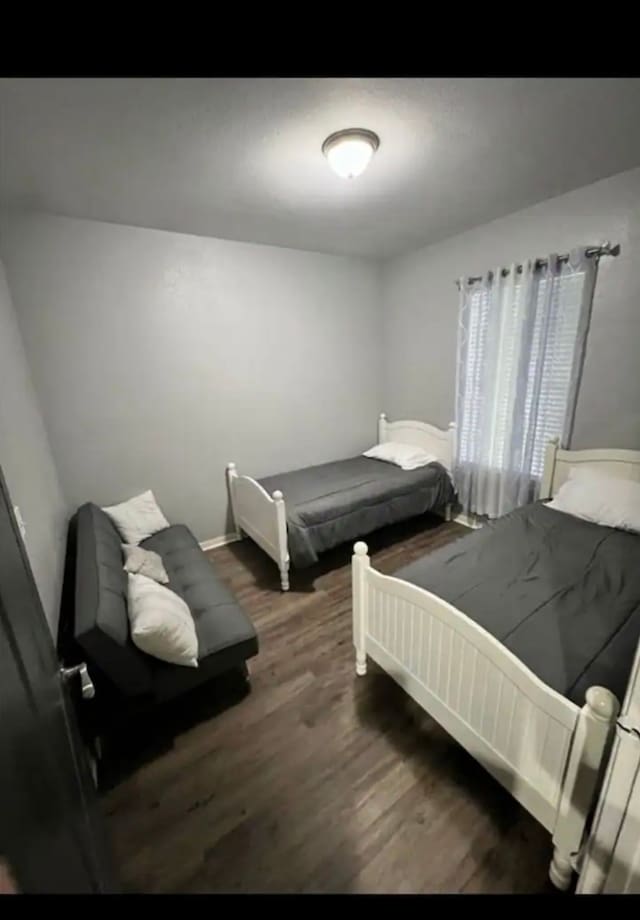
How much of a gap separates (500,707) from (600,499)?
1649 millimetres

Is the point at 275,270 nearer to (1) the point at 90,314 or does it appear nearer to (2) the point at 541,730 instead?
(1) the point at 90,314

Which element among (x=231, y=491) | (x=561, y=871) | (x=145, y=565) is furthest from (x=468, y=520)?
(x=145, y=565)

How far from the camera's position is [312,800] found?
136 cm

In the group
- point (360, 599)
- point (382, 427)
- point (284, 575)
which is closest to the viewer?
point (360, 599)

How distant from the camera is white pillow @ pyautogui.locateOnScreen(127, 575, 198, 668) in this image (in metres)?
1.44

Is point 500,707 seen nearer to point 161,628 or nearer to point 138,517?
point 161,628

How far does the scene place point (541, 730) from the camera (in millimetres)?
1054

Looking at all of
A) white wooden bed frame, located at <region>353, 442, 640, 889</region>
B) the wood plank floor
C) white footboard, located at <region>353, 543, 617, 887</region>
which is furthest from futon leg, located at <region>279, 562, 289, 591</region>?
Result: white footboard, located at <region>353, 543, 617, 887</region>

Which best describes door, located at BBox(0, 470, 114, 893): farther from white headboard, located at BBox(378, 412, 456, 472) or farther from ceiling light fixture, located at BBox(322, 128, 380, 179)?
white headboard, located at BBox(378, 412, 456, 472)

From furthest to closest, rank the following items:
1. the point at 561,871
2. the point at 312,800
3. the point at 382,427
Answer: the point at 382,427 < the point at 312,800 < the point at 561,871

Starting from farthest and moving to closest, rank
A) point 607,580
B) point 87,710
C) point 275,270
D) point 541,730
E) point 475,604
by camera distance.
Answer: point 275,270 → point 607,580 → point 475,604 → point 87,710 → point 541,730

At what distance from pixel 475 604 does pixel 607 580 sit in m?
0.68

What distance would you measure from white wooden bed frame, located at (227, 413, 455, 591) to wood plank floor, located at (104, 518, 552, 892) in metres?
0.81
